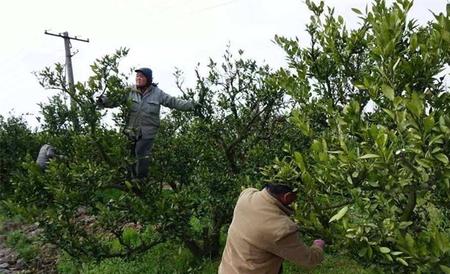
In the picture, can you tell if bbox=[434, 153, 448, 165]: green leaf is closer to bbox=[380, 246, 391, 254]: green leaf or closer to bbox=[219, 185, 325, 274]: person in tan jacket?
bbox=[380, 246, 391, 254]: green leaf

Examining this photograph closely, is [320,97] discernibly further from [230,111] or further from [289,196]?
[230,111]

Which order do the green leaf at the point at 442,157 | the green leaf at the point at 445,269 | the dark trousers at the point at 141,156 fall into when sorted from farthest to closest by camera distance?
the dark trousers at the point at 141,156 < the green leaf at the point at 445,269 < the green leaf at the point at 442,157

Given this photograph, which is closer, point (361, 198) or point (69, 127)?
point (361, 198)

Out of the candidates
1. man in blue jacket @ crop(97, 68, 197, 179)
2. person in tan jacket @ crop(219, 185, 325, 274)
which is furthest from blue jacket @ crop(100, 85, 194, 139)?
person in tan jacket @ crop(219, 185, 325, 274)

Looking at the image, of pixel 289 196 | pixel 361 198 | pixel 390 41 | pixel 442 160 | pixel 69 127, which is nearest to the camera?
pixel 442 160

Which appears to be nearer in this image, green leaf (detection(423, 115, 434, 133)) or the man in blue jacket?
A: green leaf (detection(423, 115, 434, 133))

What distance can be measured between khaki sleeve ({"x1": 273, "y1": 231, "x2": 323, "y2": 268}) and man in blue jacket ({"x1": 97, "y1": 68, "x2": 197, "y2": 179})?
2.73 m

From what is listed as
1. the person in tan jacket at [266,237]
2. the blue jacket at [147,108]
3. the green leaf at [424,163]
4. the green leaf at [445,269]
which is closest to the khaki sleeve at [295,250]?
the person in tan jacket at [266,237]

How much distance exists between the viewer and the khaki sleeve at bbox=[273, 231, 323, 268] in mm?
3633

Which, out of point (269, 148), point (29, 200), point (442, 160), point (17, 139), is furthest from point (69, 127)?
point (17, 139)

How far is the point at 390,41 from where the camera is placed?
93.0 inches

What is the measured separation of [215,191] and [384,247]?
3472 millimetres

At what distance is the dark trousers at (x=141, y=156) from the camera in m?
6.29

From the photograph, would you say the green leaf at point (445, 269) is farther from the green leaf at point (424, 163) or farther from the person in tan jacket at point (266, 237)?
the person in tan jacket at point (266, 237)
